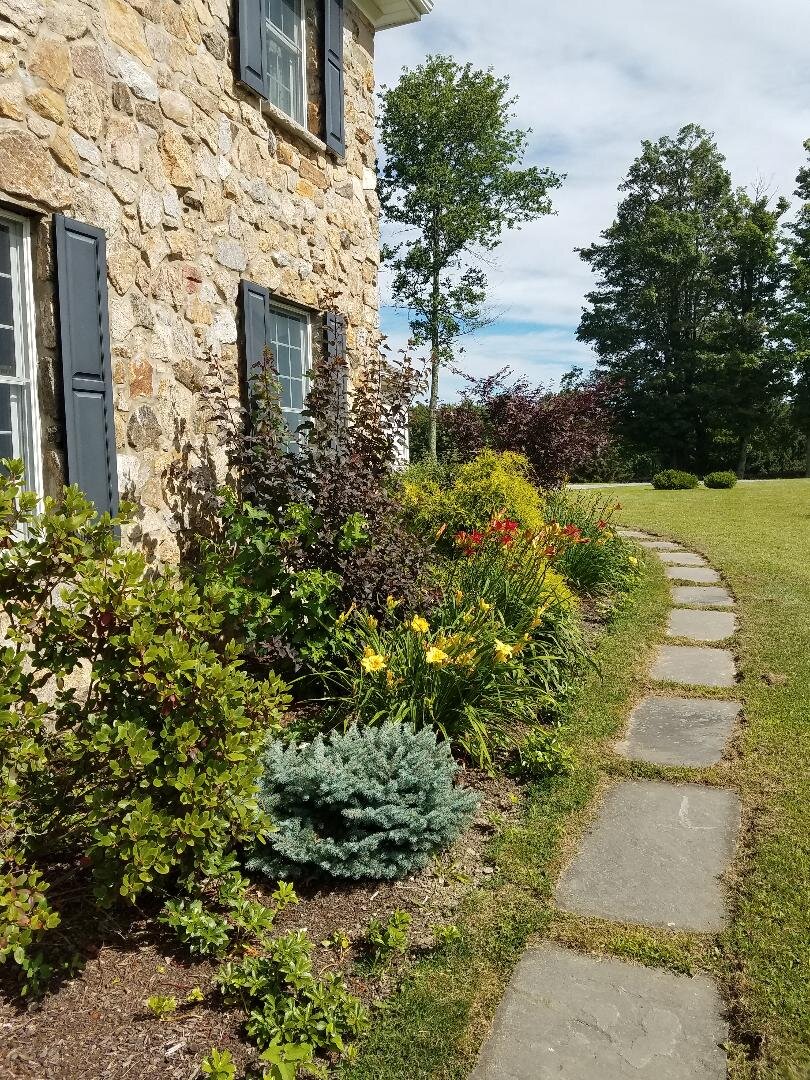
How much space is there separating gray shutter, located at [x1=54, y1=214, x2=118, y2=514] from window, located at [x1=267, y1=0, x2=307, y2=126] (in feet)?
9.67

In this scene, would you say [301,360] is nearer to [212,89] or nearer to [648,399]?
[212,89]

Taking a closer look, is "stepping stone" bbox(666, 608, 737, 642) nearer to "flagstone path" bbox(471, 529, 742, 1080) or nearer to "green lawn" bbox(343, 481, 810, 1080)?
"green lawn" bbox(343, 481, 810, 1080)

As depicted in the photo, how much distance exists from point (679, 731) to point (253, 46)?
5.10m

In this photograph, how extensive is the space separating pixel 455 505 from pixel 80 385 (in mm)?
3792

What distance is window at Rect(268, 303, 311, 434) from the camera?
621 centimetres

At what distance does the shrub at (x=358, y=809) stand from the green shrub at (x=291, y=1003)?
48 centimetres

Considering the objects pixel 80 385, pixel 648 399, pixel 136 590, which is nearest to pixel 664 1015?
pixel 136 590

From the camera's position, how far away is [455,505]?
7.12 meters

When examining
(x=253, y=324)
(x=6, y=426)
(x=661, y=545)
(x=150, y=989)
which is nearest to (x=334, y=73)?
(x=253, y=324)

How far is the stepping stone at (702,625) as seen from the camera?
5.83m

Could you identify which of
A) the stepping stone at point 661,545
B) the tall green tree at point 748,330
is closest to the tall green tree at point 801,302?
the tall green tree at point 748,330

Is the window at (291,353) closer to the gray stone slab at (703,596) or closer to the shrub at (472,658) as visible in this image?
the shrub at (472,658)

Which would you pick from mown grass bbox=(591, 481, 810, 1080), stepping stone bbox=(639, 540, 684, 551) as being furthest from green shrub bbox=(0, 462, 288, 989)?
stepping stone bbox=(639, 540, 684, 551)

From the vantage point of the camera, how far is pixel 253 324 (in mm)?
5484
